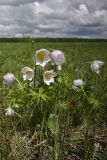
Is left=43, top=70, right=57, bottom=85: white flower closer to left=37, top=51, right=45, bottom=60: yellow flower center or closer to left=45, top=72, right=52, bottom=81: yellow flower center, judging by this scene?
left=45, top=72, right=52, bottom=81: yellow flower center

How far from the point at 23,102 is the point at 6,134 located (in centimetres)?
73

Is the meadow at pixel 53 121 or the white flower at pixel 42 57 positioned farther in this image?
the white flower at pixel 42 57

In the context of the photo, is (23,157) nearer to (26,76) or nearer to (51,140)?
(51,140)

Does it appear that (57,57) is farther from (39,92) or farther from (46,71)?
(39,92)

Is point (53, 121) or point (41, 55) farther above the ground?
point (41, 55)

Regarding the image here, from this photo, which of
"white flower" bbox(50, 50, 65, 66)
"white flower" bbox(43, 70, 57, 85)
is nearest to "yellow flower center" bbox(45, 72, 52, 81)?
"white flower" bbox(43, 70, 57, 85)

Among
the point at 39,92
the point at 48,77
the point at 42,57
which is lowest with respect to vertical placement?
the point at 39,92

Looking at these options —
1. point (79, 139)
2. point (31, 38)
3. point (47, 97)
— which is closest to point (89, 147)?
point (79, 139)

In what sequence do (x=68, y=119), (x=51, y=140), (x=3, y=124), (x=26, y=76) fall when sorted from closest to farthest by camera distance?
1. (x=3, y=124)
2. (x=51, y=140)
3. (x=68, y=119)
4. (x=26, y=76)

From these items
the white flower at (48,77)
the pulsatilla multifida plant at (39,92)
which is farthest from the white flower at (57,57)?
the white flower at (48,77)

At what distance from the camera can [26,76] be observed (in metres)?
3.50

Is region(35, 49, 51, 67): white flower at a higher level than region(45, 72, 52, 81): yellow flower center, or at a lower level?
higher

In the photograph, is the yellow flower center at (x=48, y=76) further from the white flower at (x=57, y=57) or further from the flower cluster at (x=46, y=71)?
the white flower at (x=57, y=57)

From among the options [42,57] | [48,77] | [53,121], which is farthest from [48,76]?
[53,121]
